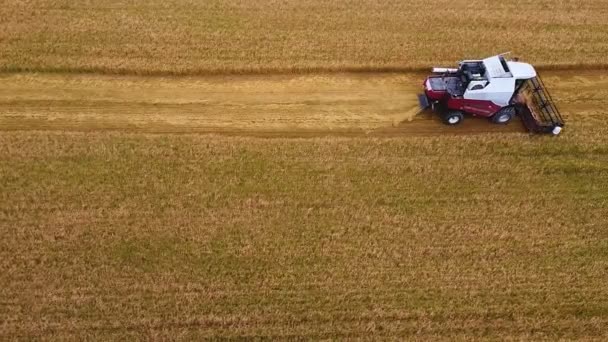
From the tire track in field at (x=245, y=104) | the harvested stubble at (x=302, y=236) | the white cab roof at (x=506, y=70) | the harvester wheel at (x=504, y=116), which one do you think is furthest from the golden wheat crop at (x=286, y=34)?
the harvested stubble at (x=302, y=236)

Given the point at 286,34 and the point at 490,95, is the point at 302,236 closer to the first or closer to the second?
the point at 490,95

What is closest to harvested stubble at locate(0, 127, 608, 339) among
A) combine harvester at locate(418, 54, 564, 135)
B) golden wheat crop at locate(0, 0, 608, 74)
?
combine harvester at locate(418, 54, 564, 135)

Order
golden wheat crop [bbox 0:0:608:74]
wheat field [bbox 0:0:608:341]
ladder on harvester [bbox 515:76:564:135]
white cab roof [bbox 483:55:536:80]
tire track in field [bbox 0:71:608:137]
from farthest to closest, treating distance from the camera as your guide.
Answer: golden wheat crop [bbox 0:0:608:74] → tire track in field [bbox 0:71:608:137] → ladder on harvester [bbox 515:76:564:135] → white cab roof [bbox 483:55:536:80] → wheat field [bbox 0:0:608:341]

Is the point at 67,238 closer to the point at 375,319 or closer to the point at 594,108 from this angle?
the point at 375,319

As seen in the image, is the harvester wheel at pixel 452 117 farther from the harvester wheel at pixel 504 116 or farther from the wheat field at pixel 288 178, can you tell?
the harvester wheel at pixel 504 116

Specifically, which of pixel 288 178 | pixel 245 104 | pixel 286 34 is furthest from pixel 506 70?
pixel 245 104

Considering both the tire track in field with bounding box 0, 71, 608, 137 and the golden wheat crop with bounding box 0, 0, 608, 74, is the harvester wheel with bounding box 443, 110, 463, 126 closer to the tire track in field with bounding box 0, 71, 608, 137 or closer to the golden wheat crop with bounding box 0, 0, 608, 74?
the tire track in field with bounding box 0, 71, 608, 137

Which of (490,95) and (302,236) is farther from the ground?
(490,95)
